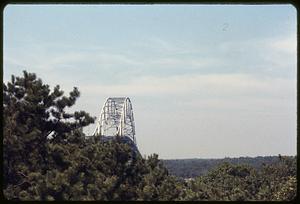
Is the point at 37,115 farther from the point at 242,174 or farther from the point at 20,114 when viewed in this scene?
the point at 242,174

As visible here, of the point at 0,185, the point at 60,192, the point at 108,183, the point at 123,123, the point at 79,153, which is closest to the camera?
the point at 0,185

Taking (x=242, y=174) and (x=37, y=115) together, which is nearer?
(x=37, y=115)

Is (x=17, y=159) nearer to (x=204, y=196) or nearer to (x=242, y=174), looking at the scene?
(x=204, y=196)

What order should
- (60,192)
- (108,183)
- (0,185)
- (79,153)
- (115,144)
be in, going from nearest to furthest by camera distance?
(0,185)
(60,192)
(108,183)
(79,153)
(115,144)

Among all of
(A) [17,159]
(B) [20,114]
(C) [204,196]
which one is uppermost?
(B) [20,114]

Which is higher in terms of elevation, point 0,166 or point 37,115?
point 37,115

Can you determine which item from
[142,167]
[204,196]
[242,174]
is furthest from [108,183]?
[242,174]
